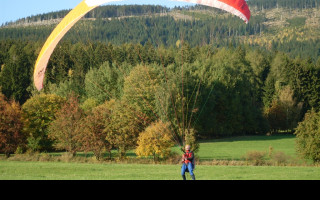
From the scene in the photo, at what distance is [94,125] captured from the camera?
3775cm

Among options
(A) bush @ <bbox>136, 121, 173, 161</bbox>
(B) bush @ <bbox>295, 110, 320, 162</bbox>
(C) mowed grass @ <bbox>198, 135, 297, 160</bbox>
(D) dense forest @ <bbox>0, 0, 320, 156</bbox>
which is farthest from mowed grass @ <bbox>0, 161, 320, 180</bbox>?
(C) mowed grass @ <bbox>198, 135, 297, 160</bbox>

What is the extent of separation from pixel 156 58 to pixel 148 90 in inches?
1109

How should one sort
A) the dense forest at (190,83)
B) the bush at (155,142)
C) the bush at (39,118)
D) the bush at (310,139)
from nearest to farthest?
the bush at (310,139), the bush at (155,142), the bush at (39,118), the dense forest at (190,83)

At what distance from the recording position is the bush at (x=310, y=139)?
33.2 m

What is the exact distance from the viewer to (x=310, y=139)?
111ft

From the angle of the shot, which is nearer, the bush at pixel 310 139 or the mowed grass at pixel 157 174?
the mowed grass at pixel 157 174

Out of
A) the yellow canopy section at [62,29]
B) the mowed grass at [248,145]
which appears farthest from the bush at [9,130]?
the mowed grass at [248,145]

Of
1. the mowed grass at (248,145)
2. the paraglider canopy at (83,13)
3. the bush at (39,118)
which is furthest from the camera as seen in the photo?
the mowed grass at (248,145)

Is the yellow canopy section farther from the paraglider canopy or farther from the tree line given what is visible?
the tree line

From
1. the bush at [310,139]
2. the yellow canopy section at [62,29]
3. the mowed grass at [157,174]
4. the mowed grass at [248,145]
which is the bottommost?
the mowed grass at [248,145]

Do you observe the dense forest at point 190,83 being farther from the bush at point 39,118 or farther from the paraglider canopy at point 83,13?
the paraglider canopy at point 83,13
